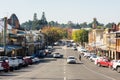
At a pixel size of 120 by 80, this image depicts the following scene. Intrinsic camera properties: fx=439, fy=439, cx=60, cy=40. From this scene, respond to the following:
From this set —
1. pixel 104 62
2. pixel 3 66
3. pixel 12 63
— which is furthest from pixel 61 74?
pixel 104 62

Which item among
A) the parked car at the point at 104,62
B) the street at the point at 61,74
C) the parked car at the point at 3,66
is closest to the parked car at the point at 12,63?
the street at the point at 61,74

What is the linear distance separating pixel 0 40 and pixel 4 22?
12.1m

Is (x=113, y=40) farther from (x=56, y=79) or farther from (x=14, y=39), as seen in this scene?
(x=56, y=79)

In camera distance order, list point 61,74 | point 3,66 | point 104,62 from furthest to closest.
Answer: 1. point 104,62
2. point 3,66
3. point 61,74

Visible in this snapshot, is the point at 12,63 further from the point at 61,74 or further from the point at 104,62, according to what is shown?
the point at 104,62

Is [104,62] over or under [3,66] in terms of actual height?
under

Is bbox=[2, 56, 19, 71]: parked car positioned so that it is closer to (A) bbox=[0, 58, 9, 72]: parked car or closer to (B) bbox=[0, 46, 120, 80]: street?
(B) bbox=[0, 46, 120, 80]: street

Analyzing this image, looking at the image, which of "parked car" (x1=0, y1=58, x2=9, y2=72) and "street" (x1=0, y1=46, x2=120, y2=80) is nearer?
"street" (x1=0, y1=46, x2=120, y2=80)

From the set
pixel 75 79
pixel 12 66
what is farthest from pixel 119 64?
pixel 75 79

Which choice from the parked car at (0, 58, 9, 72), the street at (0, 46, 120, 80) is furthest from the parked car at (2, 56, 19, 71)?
the parked car at (0, 58, 9, 72)

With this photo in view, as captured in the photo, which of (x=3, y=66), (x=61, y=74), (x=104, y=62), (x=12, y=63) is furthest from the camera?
(x=104, y=62)

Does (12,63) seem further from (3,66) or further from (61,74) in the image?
(61,74)

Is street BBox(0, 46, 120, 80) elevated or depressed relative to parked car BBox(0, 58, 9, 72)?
depressed

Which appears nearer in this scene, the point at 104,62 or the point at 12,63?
the point at 12,63
